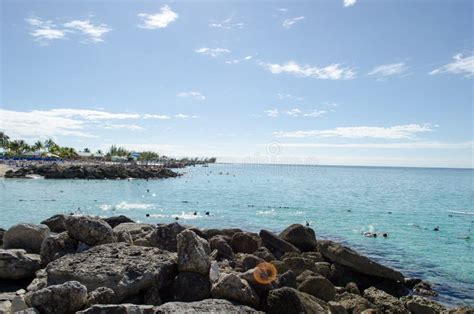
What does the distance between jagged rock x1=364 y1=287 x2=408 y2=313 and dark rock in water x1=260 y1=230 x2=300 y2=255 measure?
4.04m

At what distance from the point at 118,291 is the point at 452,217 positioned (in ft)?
149

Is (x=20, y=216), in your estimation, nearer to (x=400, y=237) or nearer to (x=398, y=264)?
(x=398, y=264)

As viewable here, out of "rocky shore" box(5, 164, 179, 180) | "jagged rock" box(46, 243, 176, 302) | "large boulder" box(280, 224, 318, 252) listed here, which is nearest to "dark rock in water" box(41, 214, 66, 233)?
"jagged rock" box(46, 243, 176, 302)

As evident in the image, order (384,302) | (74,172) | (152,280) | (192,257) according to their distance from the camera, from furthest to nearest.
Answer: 1. (74,172)
2. (384,302)
3. (192,257)
4. (152,280)

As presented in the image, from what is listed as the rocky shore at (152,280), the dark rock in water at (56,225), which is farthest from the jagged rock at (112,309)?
the dark rock in water at (56,225)

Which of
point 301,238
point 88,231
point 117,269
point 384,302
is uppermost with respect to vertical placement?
point 88,231

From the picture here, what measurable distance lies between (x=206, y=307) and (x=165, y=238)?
508 centimetres

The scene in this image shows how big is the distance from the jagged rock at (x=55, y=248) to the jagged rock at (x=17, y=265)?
0.29 meters

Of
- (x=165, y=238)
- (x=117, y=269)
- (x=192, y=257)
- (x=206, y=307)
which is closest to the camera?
(x=206, y=307)

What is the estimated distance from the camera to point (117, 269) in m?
8.58

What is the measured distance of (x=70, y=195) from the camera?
166 ft

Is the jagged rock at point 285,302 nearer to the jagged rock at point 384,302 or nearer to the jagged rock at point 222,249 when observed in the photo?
the jagged rock at point 384,302

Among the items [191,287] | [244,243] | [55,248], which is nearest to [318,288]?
[191,287]

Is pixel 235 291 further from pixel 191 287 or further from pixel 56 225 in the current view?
pixel 56 225
